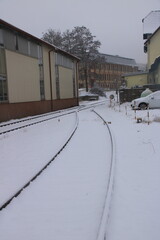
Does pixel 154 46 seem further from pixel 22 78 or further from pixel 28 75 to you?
pixel 22 78

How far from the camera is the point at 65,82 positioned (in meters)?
35.8

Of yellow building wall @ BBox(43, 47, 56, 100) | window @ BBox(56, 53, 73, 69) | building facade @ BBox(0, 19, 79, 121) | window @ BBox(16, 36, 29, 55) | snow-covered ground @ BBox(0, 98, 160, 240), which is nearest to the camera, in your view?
snow-covered ground @ BBox(0, 98, 160, 240)

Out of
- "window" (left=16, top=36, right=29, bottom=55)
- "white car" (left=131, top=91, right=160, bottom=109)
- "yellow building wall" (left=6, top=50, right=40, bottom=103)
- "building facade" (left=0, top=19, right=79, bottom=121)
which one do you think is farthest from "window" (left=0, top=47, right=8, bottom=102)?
"white car" (left=131, top=91, right=160, bottom=109)

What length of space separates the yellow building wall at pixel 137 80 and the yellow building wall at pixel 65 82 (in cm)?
1971

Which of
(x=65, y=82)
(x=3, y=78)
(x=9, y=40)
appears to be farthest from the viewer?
(x=65, y=82)

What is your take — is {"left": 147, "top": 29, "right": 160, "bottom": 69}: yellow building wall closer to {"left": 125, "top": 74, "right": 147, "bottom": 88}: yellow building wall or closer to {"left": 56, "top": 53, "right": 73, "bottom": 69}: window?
{"left": 125, "top": 74, "right": 147, "bottom": 88}: yellow building wall

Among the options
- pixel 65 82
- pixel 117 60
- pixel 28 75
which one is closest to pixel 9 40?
pixel 28 75

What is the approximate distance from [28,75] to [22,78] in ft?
4.63

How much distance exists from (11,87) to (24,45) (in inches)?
178

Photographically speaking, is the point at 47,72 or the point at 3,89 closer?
the point at 3,89

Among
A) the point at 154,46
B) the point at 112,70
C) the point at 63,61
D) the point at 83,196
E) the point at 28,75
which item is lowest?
the point at 83,196

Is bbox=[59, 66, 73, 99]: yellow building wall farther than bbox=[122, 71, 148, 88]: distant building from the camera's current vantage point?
No

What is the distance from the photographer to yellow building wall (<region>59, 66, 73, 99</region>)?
34.0m

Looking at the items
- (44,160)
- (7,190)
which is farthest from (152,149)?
(7,190)
